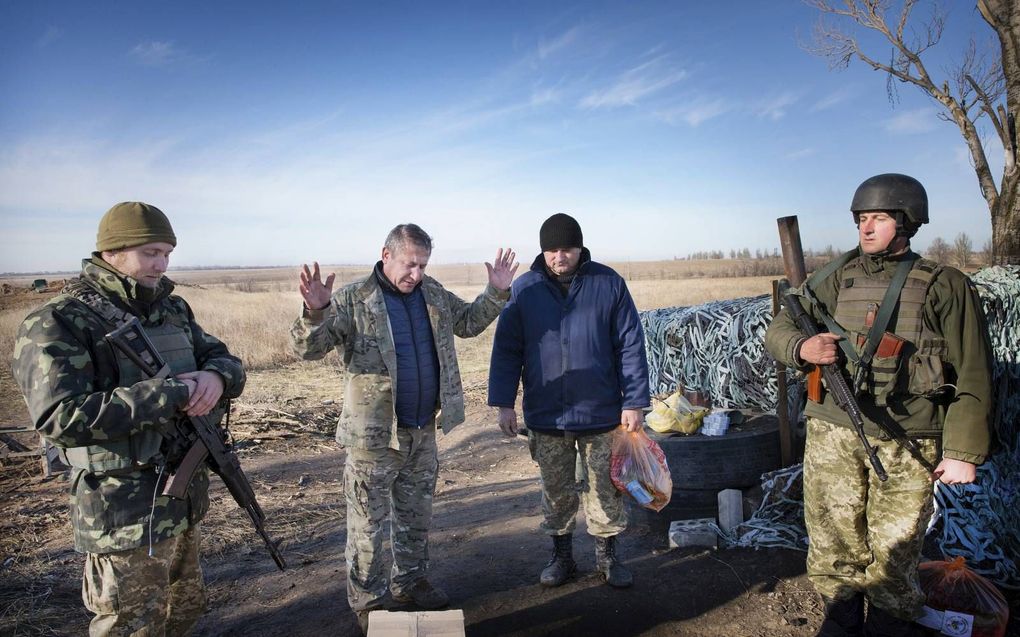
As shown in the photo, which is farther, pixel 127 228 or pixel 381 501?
pixel 381 501

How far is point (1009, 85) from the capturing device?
5.95 meters

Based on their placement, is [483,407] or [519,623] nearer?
[519,623]

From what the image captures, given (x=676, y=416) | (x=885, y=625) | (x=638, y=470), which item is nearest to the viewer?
(x=885, y=625)

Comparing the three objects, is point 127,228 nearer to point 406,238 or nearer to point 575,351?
point 406,238

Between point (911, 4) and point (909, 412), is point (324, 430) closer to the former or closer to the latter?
point (909, 412)

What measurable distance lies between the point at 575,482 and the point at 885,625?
5.99ft

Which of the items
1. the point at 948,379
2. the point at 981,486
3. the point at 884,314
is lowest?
the point at 981,486

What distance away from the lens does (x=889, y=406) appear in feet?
10.3

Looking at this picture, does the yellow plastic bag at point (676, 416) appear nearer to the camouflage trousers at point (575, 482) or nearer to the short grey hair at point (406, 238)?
the camouflage trousers at point (575, 482)

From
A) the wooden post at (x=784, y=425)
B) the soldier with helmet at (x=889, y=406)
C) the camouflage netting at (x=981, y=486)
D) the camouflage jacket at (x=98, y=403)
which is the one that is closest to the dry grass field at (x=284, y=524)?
the camouflage netting at (x=981, y=486)

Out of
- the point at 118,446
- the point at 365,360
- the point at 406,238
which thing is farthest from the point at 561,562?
the point at 118,446

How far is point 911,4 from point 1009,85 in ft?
20.2

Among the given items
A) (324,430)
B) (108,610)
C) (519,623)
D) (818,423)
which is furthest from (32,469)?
(818,423)

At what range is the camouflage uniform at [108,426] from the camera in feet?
7.45
